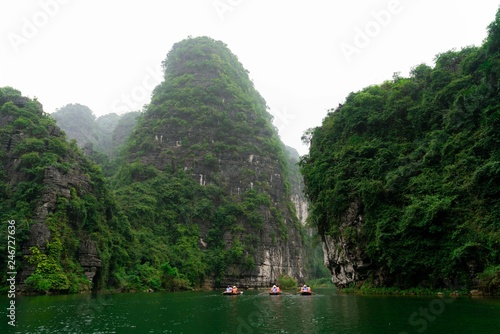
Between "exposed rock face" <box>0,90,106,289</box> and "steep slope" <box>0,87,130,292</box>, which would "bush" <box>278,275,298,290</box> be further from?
"exposed rock face" <box>0,90,106,289</box>

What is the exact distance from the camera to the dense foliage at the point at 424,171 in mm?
21531

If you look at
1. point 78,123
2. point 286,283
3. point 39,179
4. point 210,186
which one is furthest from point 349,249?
point 78,123

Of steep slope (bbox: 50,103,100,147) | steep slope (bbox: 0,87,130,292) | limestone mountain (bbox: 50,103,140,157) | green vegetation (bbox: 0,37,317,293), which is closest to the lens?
steep slope (bbox: 0,87,130,292)

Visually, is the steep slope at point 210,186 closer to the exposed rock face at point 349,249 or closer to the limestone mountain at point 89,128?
the limestone mountain at point 89,128

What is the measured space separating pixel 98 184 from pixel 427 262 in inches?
1216

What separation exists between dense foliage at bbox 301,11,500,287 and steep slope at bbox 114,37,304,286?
901 inches

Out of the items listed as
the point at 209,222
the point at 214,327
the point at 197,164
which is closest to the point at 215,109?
the point at 197,164

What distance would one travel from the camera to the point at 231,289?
33.5m

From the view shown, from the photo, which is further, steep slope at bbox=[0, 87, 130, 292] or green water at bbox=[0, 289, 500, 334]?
steep slope at bbox=[0, 87, 130, 292]

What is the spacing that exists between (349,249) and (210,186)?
1319 inches

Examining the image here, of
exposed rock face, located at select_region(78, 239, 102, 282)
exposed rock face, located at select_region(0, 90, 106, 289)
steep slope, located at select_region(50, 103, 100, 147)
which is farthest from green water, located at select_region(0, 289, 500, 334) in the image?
steep slope, located at select_region(50, 103, 100, 147)

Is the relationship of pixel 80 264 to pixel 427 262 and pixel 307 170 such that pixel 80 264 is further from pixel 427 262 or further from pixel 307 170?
pixel 427 262

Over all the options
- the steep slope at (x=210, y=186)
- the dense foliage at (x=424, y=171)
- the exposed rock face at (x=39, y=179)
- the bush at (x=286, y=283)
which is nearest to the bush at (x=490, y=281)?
the dense foliage at (x=424, y=171)

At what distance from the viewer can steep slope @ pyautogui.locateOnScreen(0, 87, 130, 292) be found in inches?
1171
